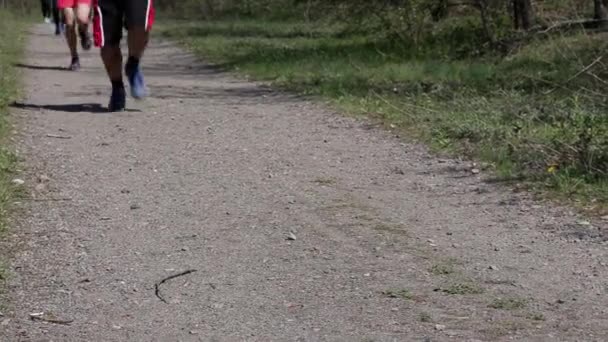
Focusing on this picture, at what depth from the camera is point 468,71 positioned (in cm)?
1252

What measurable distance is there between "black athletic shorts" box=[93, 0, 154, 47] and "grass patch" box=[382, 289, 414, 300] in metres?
5.13

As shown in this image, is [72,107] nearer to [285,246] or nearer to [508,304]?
[285,246]

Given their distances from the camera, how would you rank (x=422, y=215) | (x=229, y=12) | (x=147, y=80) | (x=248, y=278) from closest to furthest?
(x=248, y=278) < (x=422, y=215) < (x=147, y=80) < (x=229, y=12)

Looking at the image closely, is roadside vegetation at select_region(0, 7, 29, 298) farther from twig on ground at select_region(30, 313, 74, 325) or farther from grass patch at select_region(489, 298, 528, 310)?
grass patch at select_region(489, 298, 528, 310)

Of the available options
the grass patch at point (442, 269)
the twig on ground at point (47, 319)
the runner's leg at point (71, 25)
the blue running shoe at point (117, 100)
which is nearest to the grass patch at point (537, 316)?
the grass patch at point (442, 269)

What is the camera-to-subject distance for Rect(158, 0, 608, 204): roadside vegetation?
7191mm

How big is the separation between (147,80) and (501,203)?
774cm

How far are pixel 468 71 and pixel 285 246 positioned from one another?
24.8ft

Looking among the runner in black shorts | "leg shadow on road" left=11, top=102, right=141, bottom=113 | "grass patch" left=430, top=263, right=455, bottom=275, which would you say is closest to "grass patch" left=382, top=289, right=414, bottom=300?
"grass patch" left=430, top=263, right=455, bottom=275

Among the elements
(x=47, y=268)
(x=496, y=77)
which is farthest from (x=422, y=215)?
(x=496, y=77)

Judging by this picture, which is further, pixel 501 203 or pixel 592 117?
pixel 592 117

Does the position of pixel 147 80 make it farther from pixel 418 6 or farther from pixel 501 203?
pixel 501 203

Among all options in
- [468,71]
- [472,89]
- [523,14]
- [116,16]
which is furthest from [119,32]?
[523,14]

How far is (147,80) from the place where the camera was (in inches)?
524
